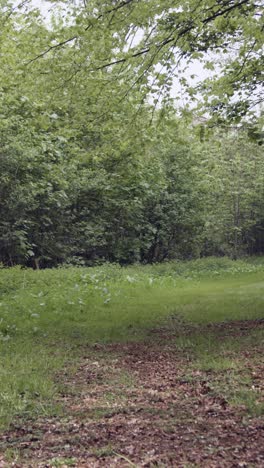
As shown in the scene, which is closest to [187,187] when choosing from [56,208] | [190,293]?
[56,208]

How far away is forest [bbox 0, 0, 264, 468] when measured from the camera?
416 centimetres

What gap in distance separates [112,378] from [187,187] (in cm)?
2063

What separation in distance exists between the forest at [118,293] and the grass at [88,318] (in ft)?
0.12

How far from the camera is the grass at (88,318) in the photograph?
5.75 m

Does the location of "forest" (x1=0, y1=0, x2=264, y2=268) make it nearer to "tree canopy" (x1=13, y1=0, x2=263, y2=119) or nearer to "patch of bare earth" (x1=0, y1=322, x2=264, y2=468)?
"tree canopy" (x1=13, y1=0, x2=263, y2=119)

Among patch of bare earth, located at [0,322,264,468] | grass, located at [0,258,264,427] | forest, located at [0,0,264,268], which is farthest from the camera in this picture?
forest, located at [0,0,264,268]

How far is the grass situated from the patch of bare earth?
0.30 meters

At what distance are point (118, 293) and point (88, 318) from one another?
2398 mm

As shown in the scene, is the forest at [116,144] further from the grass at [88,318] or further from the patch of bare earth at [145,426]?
the patch of bare earth at [145,426]

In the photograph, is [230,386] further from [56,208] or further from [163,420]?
[56,208]

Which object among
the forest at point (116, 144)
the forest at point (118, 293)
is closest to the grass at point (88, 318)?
the forest at point (118, 293)

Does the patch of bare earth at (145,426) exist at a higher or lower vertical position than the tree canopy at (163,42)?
lower

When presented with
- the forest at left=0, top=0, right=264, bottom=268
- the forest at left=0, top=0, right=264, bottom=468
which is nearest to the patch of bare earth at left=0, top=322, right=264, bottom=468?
the forest at left=0, top=0, right=264, bottom=468

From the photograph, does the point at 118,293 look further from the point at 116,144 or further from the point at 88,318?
the point at 116,144
